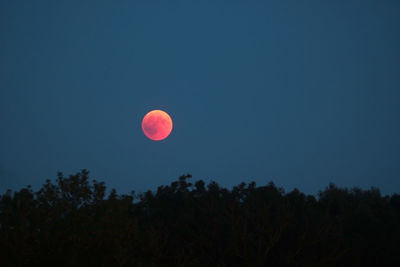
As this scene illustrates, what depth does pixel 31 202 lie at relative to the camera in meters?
14.2

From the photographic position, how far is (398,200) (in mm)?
49031

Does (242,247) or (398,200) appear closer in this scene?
(242,247)

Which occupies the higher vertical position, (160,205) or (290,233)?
(160,205)

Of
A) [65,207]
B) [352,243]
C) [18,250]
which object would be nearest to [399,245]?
[352,243]

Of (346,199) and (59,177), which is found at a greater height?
(346,199)

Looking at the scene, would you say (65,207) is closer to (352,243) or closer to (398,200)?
(352,243)

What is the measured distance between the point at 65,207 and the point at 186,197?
24244mm

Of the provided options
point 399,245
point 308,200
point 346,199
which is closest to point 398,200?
point 346,199

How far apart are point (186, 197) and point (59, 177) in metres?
24.0

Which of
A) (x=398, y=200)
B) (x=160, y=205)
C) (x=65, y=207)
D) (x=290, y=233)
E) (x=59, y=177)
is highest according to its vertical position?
(x=398, y=200)

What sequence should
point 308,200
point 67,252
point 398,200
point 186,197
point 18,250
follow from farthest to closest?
point 398,200
point 308,200
point 186,197
point 67,252
point 18,250

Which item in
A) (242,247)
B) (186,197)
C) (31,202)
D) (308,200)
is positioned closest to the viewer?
(31,202)

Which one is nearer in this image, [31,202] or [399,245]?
[31,202]

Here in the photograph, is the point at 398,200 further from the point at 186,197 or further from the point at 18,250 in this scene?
the point at 18,250
